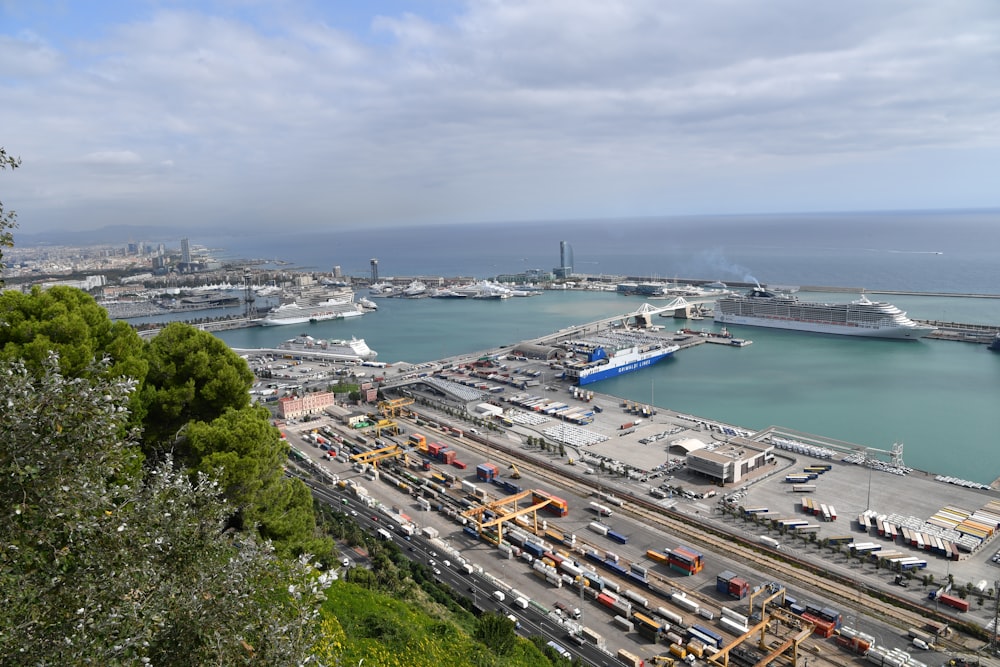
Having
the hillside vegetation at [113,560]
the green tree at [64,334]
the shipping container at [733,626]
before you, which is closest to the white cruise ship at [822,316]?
the shipping container at [733,626]

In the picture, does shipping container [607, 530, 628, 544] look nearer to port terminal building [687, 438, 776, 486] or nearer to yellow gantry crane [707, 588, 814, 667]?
yellow gantry crane [707, 588, 814, 667]

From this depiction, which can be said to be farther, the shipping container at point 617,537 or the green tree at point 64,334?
the shipping container at point 617,537

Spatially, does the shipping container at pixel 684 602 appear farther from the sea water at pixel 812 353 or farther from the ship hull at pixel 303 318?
the ship hull at pixel 303 318

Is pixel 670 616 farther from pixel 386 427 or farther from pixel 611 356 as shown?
pixel 611 356

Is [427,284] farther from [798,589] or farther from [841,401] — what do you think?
[798,589]

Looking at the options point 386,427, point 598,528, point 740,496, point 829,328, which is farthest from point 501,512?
point 829,328

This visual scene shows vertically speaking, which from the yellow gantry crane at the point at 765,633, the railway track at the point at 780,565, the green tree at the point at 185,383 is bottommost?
the railway track at the point at 780,565
